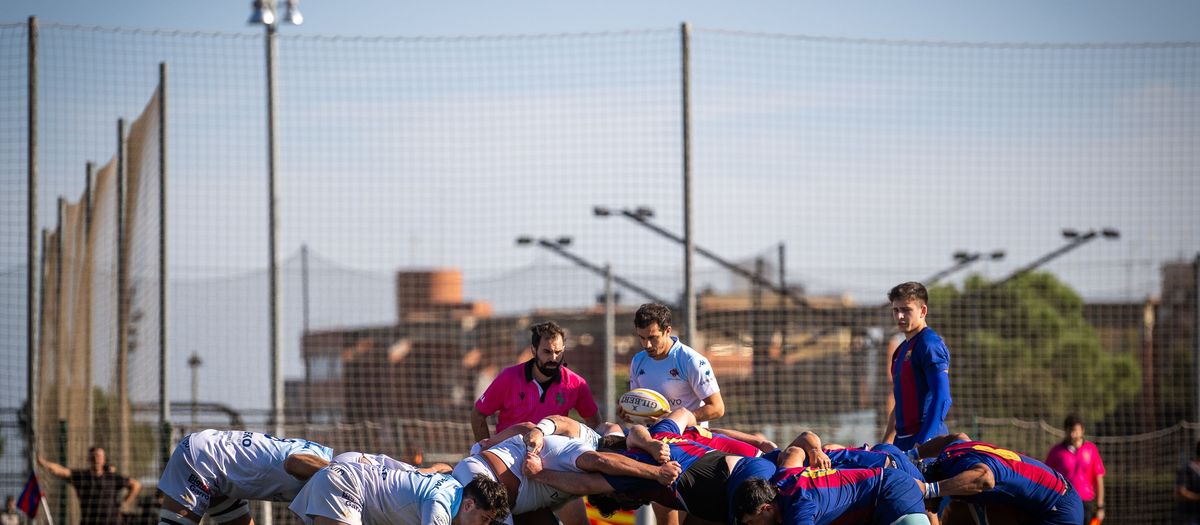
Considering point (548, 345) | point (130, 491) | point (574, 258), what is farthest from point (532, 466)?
point (130, 491)

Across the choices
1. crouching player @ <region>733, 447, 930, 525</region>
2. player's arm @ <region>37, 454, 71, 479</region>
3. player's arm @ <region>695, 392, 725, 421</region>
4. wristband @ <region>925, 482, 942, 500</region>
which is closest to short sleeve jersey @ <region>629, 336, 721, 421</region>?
player's arm @ <region>695, 392, 725, 421</region>

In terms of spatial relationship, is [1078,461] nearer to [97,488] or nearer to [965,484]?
[965,484]

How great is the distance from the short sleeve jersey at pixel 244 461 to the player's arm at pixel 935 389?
3.74 m

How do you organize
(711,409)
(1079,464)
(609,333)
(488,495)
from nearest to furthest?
(488,495), (711,409), (1079,464), (609,333)

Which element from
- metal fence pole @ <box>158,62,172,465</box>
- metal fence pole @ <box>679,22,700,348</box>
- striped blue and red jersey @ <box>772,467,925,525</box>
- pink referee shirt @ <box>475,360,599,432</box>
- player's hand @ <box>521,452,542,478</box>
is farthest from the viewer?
metal fence pole @ <box>158,62,172,465</box>

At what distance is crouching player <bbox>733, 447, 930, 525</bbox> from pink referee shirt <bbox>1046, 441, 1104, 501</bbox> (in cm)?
532

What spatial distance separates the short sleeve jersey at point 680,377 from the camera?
26.7 ft

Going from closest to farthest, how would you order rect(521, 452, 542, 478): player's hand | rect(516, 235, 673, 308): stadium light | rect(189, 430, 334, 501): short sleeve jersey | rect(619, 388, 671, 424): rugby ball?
rect(521, 452, 542, 478): player's hand < rect(189, 430, 334, 501): short sleeve jersey < rect(619, 388, 671, 424): rugby ball < rect(516, 235, 673, 308): stadium light

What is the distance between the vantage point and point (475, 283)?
498 inches

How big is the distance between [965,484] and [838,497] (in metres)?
0.78

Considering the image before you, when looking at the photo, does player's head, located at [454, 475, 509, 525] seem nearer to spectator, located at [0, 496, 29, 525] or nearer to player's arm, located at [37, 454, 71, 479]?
player's arm, located at [37, 454, 71, 479]

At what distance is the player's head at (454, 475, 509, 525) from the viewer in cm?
621

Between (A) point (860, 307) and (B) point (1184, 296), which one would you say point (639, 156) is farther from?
(B) point (1184, 296)

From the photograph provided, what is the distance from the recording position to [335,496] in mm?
6652
